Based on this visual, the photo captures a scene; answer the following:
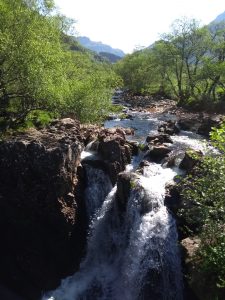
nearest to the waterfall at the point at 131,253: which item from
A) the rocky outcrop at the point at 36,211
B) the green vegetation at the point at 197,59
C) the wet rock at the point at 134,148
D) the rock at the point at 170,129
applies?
the rocky outcrop at the point at 36,211

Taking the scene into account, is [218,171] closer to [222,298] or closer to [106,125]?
[222,298]

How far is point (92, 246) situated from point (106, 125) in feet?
87.4

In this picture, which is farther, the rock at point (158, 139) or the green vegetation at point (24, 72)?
the rock at point (158, 139)

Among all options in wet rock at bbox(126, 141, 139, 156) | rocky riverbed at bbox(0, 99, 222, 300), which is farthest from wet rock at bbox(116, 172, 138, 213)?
wet rock at bbox(126, 141, 139, 156)

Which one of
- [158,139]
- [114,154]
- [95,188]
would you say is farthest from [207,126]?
[95,188]

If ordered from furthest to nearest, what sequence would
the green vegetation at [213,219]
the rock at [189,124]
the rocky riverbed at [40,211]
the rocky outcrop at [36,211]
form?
1. the rock at [189,124]
2. the rocky outcrop at [36,211]
3. the rocky riverbed at [40,211]
4. the green vegetation at [213,219]

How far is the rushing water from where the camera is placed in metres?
21.7

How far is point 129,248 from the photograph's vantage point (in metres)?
23.8

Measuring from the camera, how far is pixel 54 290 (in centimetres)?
2331

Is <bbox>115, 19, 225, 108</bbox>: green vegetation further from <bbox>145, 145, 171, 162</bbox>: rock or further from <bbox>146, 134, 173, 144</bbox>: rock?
<bbox>145, 145, 171, 162</bbox>: rock

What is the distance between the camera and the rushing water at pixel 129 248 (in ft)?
71.2

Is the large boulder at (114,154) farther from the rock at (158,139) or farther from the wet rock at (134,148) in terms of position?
the rock at (158,139)

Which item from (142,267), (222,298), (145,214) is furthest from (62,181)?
(222,298)

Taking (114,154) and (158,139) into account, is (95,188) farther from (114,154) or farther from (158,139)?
(158,139)
